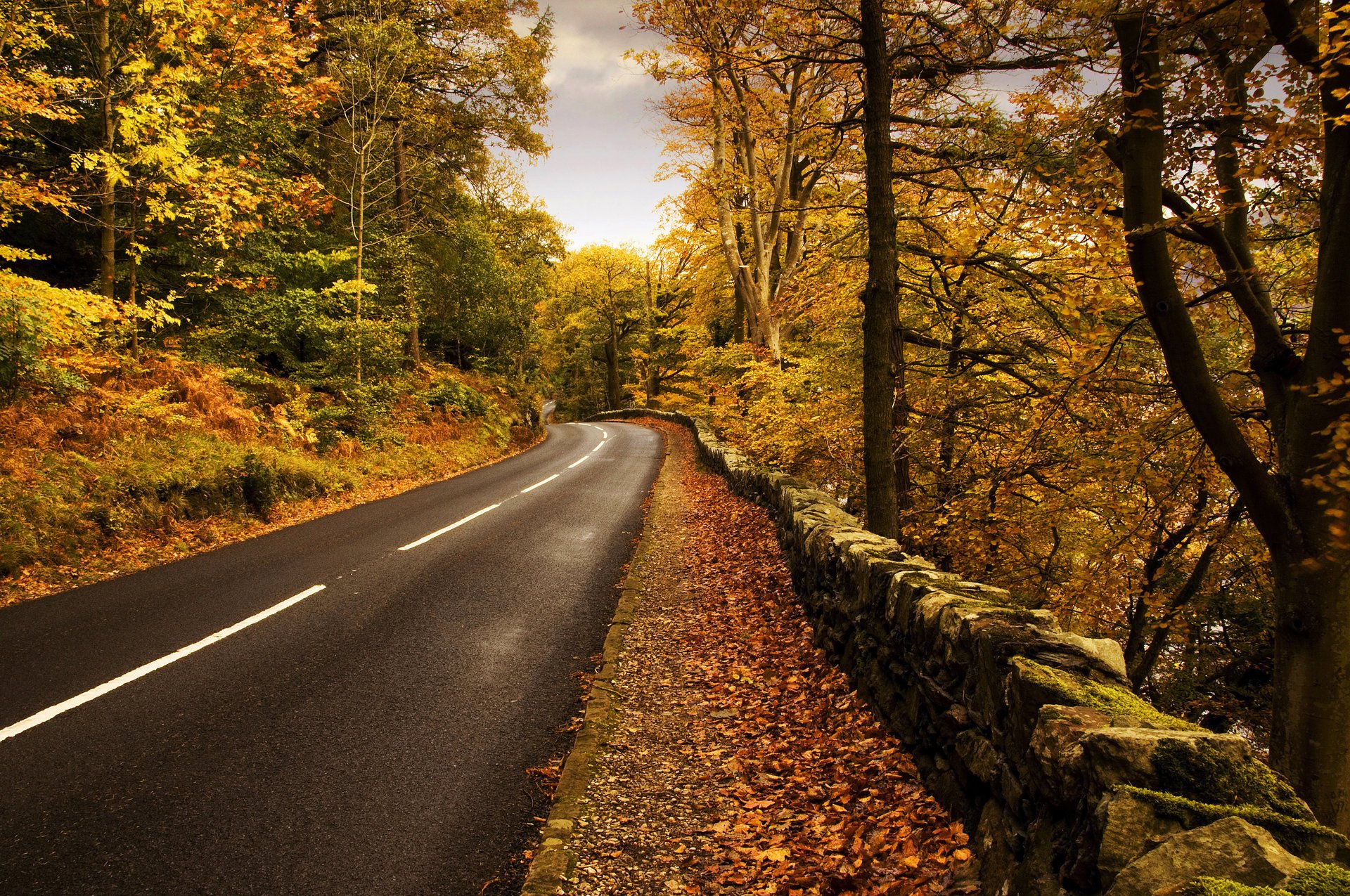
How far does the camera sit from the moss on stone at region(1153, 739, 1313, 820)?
2109 millimetres

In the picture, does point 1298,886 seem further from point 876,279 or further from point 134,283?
point 134,283

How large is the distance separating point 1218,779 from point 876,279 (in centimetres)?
545

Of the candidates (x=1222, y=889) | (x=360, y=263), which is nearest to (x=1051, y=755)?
(x=1222, y=889)

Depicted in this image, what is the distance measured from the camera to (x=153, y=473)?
9.40 m

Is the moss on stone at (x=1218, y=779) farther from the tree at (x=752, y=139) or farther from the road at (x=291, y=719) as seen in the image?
the tree at (x=752, y=139)

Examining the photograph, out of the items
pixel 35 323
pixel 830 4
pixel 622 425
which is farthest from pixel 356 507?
pixel 622 425

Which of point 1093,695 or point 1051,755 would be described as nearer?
point 1051,755

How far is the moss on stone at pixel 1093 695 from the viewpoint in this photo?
8.50 feet

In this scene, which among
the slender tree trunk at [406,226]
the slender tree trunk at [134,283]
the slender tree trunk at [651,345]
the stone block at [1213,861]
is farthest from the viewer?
the slender tree trunk at [651,345]

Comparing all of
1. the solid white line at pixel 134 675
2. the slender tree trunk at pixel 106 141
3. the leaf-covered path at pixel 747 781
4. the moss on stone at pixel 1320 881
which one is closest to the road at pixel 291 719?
the solid white line at pixel 134 675

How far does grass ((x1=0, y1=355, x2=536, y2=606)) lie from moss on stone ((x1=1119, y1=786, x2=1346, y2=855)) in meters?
9.73

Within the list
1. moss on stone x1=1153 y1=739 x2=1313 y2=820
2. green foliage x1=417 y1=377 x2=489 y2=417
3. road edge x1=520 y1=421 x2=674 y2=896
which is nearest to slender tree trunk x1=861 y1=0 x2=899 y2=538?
road edge x1=520 y1=421 x2=674 y2=896

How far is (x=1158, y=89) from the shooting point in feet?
15.3

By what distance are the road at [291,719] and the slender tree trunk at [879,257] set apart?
3.64 meters
